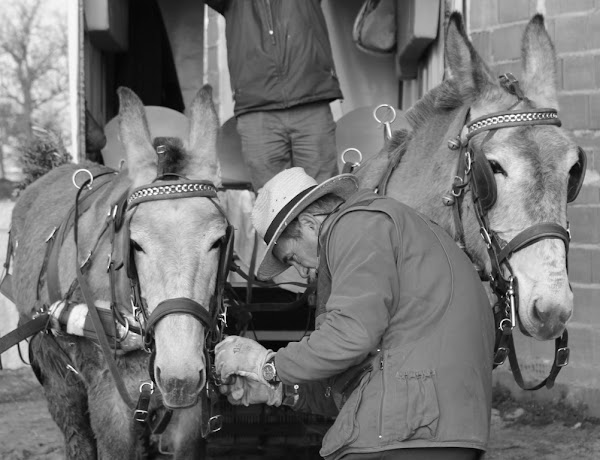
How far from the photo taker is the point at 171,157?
3.24 meters

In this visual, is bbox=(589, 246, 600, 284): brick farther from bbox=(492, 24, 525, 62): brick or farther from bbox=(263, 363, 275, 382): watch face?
bbox=(263, 363, 275, 382): watch face

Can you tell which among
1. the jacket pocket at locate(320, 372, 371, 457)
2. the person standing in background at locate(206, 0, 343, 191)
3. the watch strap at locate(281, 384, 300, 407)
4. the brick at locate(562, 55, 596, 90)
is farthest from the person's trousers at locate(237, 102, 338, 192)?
the jacket pocket at locate(320, 372, 371, 457)

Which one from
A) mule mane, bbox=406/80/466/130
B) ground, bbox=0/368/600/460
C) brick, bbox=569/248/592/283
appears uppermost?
mule mane, bbox=406/80/466/130

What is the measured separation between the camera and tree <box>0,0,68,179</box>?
278 inches

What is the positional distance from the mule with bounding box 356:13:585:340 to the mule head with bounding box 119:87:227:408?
0.70m

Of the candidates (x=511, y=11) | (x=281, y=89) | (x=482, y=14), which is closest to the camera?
(x=281, y=89)

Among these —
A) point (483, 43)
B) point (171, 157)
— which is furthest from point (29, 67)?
point (171, 157)

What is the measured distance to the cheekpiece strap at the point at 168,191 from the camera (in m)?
3.09

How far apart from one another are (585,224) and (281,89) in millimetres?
1989

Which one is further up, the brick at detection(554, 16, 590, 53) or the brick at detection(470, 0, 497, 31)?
Result: the brick at detection(470, 0, 497, 31)

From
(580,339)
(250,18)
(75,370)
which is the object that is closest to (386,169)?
(75,370)

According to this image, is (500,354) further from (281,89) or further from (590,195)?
(590,195)

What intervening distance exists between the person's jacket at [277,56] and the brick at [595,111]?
153cm

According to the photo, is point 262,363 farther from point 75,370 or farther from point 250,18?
point 250,18
